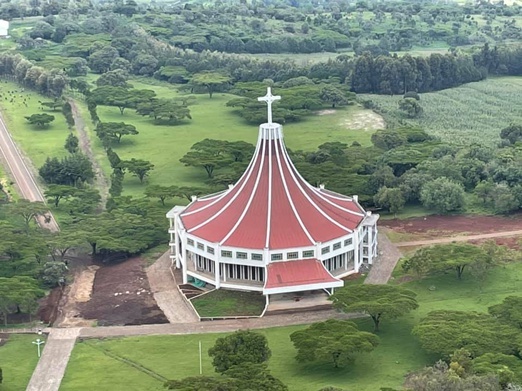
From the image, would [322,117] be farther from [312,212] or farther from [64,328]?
[64,328]

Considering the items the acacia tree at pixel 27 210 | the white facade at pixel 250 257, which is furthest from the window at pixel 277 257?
the acacia tree at pixel 27 210

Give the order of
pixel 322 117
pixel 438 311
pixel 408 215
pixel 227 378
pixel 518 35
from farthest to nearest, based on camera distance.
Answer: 1. pixel 518 35
2. pixel 322 117
3. pixel 408 215
4. pixel 438 311
5. pixel 227 378

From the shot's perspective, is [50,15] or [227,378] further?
[50,15]

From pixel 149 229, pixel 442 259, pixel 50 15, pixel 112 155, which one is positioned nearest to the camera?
pixel 442 259

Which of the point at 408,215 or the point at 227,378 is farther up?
the point at 227,378

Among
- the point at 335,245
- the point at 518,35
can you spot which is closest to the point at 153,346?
the point at 335,245

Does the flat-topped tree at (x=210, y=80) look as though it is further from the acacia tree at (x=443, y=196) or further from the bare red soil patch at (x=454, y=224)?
the bare red soil patch at (x=454, y=224)

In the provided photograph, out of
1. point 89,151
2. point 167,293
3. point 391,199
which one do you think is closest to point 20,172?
point 89,151
